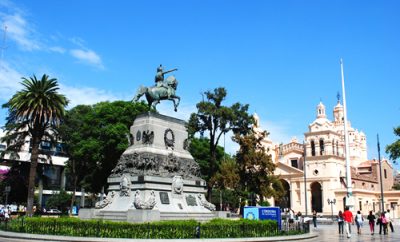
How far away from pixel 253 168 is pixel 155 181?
2569 centimetres

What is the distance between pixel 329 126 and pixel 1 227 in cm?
7792

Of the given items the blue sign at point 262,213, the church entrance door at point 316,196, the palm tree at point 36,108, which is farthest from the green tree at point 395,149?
the church entrance door at point 316,196

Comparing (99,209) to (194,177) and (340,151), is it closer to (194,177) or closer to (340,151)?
(194,177)

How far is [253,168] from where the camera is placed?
4703 cm

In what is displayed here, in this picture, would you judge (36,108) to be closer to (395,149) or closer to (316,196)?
(395,149)

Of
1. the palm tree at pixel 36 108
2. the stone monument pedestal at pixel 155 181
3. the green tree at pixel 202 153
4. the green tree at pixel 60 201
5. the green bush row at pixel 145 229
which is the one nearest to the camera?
the green bush row at pixel 145 229

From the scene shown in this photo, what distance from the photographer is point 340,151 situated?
91.1 m

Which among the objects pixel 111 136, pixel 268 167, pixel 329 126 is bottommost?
pixel 268 167

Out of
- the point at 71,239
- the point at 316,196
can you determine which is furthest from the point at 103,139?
the point at 316,196

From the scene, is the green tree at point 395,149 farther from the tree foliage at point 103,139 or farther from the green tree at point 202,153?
the tree foliage at point 103,139

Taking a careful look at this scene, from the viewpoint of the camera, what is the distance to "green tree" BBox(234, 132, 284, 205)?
46.3 meters

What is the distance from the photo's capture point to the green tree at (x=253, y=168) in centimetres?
4628

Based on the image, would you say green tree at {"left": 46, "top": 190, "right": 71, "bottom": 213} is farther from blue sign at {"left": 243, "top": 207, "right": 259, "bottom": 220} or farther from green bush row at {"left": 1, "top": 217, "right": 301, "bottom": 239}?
green bush row at {"left": 1, "top": 217, "right": 301, "bottom": 239}

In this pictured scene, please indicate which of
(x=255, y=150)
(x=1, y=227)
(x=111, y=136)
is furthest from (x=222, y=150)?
(x=1, y=227)
